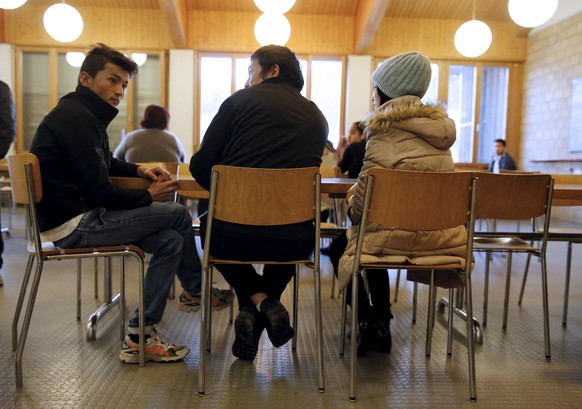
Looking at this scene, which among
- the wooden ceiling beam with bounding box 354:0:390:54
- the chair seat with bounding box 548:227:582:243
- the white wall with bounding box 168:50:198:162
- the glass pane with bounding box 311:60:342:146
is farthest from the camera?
the glass pane with bounding box 311:60:342:146

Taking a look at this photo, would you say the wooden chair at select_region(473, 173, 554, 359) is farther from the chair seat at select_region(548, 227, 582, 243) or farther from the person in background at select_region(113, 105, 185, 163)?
the person in background at select_region(113, 105, 185, 163)

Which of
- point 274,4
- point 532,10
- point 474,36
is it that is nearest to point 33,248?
point 274,4

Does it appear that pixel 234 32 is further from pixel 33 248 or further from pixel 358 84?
pixel 33 248

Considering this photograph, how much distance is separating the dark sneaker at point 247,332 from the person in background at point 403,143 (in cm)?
32

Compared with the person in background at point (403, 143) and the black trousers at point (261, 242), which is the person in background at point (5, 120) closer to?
the black trousers at point (261, 242)

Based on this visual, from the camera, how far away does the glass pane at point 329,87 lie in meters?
8.82

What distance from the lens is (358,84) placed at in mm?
8633

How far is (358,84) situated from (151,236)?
714cm

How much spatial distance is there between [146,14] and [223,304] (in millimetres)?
7453

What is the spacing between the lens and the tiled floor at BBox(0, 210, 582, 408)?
64.9 inches

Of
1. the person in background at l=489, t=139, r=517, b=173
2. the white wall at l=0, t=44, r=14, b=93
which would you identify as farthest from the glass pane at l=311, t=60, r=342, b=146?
the white wall at l=0, t=44, r=14, b=93

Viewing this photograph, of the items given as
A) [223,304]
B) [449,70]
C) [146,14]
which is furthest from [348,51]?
[223,304]

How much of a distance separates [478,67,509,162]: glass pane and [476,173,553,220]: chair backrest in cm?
758

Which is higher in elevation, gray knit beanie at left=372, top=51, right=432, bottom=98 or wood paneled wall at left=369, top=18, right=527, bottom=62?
wood paneled wall at left=369, top=18, right=527, bottom=62
